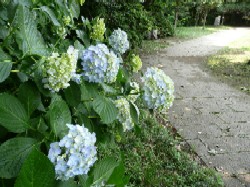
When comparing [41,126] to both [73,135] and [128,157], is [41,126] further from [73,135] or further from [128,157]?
[128,157]

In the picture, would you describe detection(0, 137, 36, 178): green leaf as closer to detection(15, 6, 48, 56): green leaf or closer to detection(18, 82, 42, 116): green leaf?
detection(18, 82, 42, 116): green leaf

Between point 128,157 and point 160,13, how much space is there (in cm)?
405

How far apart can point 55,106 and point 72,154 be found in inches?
6.1

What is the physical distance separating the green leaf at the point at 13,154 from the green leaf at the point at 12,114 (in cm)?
4

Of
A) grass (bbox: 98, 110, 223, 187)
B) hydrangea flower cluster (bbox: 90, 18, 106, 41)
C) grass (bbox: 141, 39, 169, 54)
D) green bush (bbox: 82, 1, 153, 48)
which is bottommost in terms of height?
grass (bbox: 141, 39, 169, 54)

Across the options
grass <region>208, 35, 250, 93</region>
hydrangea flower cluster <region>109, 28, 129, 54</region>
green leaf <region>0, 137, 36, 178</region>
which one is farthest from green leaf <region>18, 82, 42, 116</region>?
grass <region>208, 35, 250, 93</region>

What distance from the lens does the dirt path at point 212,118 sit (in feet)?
10.9

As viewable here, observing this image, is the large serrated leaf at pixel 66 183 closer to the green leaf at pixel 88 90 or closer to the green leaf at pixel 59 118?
the green leaf at pixel 59 118

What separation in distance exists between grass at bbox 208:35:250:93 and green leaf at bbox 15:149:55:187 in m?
5.59

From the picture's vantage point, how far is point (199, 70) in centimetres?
726

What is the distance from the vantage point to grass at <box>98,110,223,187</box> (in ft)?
9.43

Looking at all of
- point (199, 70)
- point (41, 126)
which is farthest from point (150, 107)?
point (199, 70)

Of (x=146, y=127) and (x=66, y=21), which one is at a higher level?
(x=66, y=21)

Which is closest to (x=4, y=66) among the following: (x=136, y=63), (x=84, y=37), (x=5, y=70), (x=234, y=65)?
(x=5, y=70)
